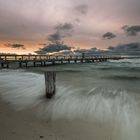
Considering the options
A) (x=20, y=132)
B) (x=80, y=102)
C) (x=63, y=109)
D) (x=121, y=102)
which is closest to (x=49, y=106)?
(x=63, y=109)

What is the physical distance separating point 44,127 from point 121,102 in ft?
16.9

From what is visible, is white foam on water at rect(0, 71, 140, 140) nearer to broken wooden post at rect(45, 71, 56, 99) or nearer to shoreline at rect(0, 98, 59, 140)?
broken wooden post at rect(45, 71, 56, 99)

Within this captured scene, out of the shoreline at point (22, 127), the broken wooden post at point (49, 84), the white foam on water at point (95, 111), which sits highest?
the broken wooden post at point (49, 84)

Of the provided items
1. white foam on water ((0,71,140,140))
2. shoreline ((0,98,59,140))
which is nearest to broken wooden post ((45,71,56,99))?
white foam on water ((0,71,140,140))

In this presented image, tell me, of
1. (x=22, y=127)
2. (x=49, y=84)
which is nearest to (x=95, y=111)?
(x=22, y=127)

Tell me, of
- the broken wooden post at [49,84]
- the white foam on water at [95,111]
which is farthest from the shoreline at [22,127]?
the broken wooden post at [49,84]

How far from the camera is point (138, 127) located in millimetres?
6445

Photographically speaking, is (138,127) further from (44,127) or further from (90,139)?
(44,127)

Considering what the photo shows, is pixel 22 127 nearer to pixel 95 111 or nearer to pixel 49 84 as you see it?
pixel 95 111

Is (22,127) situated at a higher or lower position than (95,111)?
higher

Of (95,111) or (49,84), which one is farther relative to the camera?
(49,84)

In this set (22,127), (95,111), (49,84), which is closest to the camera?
(22,127)

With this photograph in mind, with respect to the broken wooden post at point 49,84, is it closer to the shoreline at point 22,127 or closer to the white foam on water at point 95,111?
the white foam on water at point 95,111

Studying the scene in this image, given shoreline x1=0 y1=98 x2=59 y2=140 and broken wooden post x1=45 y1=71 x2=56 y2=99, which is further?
broken wooden post x1=45 y1=71 x2=56 y2=99
